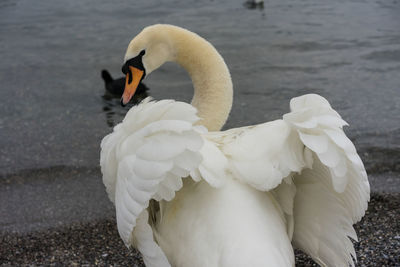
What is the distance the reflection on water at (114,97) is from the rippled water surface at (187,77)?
3cm

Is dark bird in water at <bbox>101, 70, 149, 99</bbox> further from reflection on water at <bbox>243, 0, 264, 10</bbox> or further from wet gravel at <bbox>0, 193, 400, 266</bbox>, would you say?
reflection on water at <bbox>243, 0, 264, 10</bbox>

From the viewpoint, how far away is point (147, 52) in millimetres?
3740

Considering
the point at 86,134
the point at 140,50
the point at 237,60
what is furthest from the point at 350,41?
the point at 140,50

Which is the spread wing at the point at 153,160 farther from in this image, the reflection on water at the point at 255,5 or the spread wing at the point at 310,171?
the reflection on water at the point at 255,5

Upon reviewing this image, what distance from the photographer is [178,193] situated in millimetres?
2561

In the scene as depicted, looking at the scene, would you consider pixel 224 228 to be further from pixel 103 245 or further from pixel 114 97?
pixel 114 97

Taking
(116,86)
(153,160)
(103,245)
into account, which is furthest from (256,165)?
(116,86)

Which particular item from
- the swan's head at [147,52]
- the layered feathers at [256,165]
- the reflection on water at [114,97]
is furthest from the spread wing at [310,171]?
the reflection on water at [114,97]

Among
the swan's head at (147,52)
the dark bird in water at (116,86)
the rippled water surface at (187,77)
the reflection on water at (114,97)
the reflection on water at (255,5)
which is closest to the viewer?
the swan's head at (147,52)

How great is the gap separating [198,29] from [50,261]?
809 cm

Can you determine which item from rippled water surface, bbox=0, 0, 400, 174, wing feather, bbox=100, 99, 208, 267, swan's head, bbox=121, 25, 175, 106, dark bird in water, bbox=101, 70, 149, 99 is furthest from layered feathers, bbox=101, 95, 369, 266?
dark bird in water, bbox=101, 70, 149, 99

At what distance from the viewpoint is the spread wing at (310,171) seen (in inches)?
87.0

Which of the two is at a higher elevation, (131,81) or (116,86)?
(131,81)

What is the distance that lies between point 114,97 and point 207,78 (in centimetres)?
524
